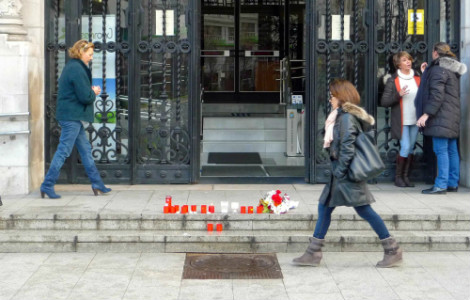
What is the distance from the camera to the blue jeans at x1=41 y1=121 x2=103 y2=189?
984 centimetres

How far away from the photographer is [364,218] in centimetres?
763

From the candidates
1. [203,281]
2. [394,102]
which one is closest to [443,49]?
[394,102]

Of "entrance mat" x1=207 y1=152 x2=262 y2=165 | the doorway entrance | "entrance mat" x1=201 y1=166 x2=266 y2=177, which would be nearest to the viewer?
"entrance mat" x1=201 y1=166 x2=266 y2=177

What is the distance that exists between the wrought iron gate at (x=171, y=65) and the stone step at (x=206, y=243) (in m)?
2.62

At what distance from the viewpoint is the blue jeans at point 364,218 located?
7.58 meters

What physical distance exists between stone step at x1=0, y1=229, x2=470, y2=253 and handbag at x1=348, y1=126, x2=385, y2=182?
1.35 m

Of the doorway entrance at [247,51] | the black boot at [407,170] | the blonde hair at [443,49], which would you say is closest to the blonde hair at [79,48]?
the blonde hair at [443,49]

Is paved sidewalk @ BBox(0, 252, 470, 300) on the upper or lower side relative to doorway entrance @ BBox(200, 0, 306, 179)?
lower

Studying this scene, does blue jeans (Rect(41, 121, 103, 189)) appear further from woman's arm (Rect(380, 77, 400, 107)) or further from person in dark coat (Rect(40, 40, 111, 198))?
woman's arm (Rect(380, 77, 400, 107))

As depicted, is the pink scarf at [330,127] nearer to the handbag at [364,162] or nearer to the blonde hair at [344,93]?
the blonde hair at [344,93]

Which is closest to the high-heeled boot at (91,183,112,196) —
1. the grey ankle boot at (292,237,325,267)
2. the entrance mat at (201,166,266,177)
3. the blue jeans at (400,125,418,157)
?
the entrance mat at (201,166,266,177)

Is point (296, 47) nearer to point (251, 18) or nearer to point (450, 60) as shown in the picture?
point (251, 18)

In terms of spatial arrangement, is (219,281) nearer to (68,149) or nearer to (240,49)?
(68,149)

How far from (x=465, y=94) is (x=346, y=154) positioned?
4.18 m
